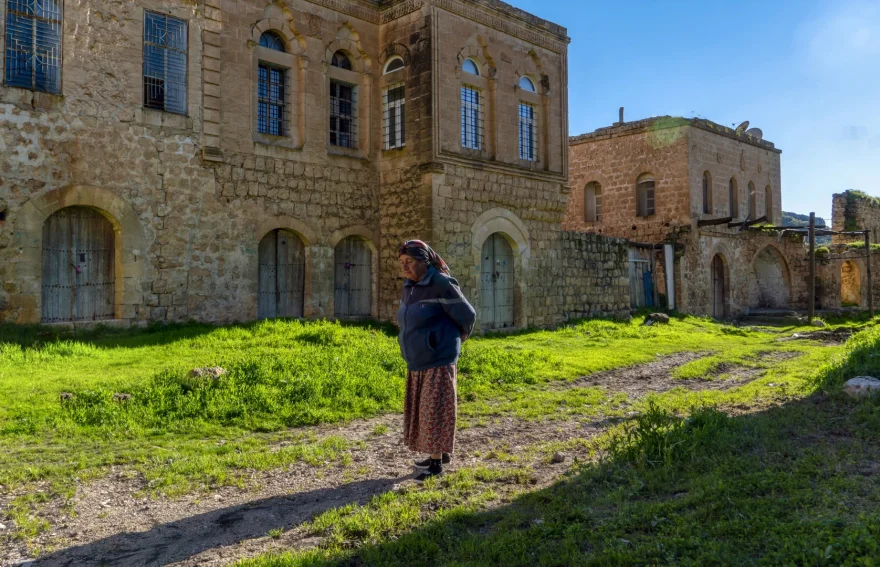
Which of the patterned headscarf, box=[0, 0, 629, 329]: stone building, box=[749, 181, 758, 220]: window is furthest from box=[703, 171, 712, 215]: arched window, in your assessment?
the patterned headscarf

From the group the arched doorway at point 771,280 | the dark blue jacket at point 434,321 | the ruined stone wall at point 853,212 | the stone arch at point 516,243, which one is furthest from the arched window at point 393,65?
the ruined stone wall at point 853,212

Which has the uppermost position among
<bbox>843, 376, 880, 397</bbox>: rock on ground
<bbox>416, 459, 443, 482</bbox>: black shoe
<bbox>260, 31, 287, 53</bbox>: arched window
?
<bbox>260, 31, 287, 53</bbox>: arched window

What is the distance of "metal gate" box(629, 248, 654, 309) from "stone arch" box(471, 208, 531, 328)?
578 centimetres

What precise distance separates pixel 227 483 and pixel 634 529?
3.07 metres

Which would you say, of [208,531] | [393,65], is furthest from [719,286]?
[208,531]

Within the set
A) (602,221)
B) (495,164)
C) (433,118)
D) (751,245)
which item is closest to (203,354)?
(433,118)

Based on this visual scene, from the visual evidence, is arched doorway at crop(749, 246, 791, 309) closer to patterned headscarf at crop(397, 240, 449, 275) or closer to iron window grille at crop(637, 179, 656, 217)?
iron window grille at crop(637, 179, 656, 217)

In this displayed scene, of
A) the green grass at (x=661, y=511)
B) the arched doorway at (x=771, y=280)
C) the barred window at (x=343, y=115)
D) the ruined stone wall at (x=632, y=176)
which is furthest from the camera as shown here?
the arched doorway at (x=771, y=280)

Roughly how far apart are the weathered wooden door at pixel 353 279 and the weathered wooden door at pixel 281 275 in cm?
94

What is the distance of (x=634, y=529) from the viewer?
387cm

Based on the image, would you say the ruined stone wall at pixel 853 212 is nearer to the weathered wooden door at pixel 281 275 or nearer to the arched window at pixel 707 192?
the arched window at pixel 707 192

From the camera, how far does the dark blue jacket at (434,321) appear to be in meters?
5.27

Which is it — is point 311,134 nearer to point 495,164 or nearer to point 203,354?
point 495,164

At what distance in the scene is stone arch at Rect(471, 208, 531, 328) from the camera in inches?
625
